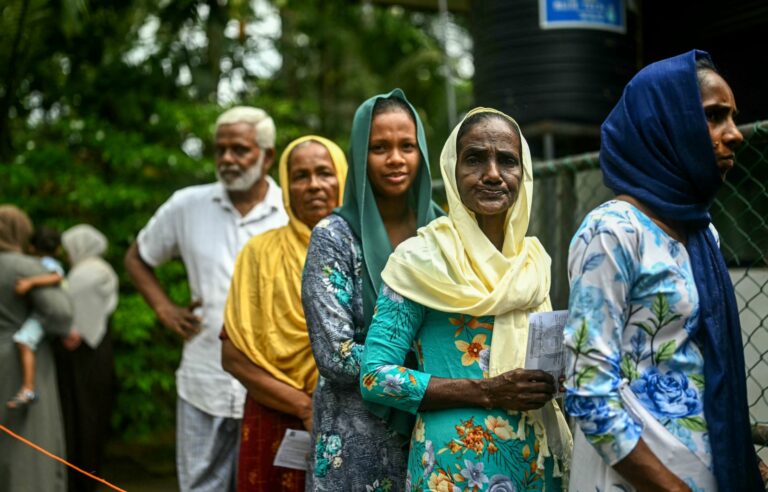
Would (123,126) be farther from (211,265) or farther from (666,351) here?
(666,351)

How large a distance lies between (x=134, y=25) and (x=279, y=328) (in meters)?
7.14

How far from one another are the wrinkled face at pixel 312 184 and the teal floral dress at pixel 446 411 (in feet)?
3.83

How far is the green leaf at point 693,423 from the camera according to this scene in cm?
204

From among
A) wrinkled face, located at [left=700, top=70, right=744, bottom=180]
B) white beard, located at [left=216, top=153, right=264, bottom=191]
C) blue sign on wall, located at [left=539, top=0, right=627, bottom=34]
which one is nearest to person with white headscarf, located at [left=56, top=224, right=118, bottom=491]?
white beard, located at [left=216, top=153, right=264, bottom=191]

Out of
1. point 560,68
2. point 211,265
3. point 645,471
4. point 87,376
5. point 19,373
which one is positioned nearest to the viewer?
point 645,471

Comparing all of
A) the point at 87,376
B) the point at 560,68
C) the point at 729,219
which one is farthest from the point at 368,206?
the point at 87,376

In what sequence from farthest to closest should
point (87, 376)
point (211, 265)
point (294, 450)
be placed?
point (87, 376) < point (211, 265) < point (294, 450)

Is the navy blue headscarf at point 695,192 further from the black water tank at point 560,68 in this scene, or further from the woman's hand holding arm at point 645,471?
the black water tank at point 560,68

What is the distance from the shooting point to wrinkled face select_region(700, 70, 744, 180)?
2129 millimetres

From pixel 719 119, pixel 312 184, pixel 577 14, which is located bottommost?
pixel 719 119

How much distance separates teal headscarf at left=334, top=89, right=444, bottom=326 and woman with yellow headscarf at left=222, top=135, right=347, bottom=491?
65 centimetres

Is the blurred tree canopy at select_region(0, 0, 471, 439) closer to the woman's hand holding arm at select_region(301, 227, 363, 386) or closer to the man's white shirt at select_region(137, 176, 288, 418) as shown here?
the man's white shirt at select_region(137, 176, 288, 418)

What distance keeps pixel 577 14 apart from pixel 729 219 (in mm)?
1748

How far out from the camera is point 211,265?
176 inches
